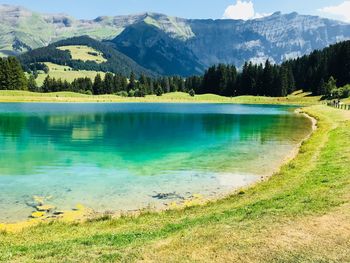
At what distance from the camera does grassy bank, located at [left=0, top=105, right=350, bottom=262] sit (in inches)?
501

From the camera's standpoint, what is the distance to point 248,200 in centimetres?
2242

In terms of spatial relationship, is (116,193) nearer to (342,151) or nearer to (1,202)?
(1,202)

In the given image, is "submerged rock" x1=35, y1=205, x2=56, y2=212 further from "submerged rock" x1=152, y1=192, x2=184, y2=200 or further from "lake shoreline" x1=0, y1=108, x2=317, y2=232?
"submerged rock" x1=152, y1=192, x2=184, y2=200

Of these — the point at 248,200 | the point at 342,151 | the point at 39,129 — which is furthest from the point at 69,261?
the point at 39,129

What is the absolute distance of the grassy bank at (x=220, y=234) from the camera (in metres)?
12.7

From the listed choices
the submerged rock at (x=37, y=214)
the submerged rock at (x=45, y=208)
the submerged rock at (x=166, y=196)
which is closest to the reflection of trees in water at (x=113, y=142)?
the submerged rock at (x=166, y=196)

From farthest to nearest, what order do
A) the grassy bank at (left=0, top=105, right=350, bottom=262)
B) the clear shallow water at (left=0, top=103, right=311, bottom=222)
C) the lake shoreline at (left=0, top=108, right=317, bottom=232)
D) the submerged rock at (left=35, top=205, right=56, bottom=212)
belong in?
the clear shallow water at (left=0, top=103, right=311, bottom=222)
the submerged rock at (left=35, top=205, right=56, bottom=212)
the lake shoreline at (left=0, top=108, right=317, bottom=232)
the grassy bank at (left=0, top=105, right=350, bottom=262)

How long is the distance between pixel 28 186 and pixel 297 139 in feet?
129

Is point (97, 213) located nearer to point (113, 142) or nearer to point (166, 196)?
point (166, 196)

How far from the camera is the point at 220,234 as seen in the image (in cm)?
1458

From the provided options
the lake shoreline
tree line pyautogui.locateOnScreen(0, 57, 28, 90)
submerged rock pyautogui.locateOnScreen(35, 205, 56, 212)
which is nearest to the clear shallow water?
submerged rock pyautogui.locateOnScreen(35, 205, 56, 212)

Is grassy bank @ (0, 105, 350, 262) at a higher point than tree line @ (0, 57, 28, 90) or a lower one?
lower

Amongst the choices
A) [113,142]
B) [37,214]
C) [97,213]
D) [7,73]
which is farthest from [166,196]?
[7,73]

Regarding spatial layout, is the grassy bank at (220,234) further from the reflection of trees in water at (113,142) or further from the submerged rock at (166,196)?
the reflection of trees in water at (113,142)
